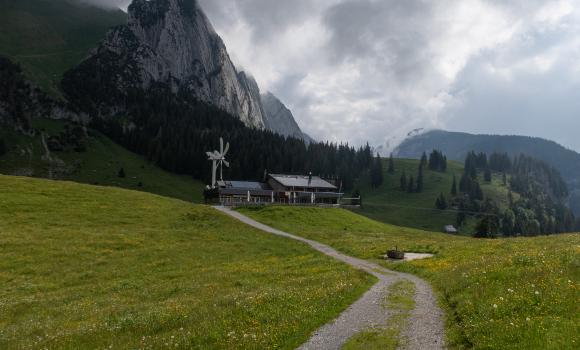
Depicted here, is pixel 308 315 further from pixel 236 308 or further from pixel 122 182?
pixel 122 182

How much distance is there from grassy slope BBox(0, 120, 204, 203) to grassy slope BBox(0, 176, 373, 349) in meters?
88.1

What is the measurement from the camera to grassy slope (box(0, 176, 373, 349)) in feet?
54.3

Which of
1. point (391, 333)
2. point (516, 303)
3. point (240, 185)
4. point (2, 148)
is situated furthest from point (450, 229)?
point (2, 148)

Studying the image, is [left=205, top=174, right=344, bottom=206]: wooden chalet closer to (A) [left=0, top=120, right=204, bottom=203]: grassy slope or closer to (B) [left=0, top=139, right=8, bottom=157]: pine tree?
(A) [left=0, top=120, right=204, bottom=203]: grassy slope

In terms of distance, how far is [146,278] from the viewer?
1325 inches

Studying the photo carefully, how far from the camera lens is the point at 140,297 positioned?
27.1 meters

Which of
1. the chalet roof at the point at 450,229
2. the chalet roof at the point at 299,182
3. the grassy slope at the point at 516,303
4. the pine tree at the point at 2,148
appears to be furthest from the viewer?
the chalet roof at the point at 450,229

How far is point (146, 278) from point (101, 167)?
153 meters

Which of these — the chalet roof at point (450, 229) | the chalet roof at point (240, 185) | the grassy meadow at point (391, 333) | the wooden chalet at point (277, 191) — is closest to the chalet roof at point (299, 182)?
the wooden chalet at point (277, 191)

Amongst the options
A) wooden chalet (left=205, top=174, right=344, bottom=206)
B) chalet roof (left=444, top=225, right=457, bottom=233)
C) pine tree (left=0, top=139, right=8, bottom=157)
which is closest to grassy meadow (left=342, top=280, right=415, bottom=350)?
wooden chalet (left=205, top=174, right=344, bottom=206)

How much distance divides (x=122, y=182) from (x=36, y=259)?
12820 cm

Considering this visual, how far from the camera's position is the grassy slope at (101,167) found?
15538 centimetres

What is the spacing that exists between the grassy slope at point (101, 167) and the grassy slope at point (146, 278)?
289 ft

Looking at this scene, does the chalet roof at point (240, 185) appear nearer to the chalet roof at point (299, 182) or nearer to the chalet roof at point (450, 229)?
the chalet roof at point (299, 182)
